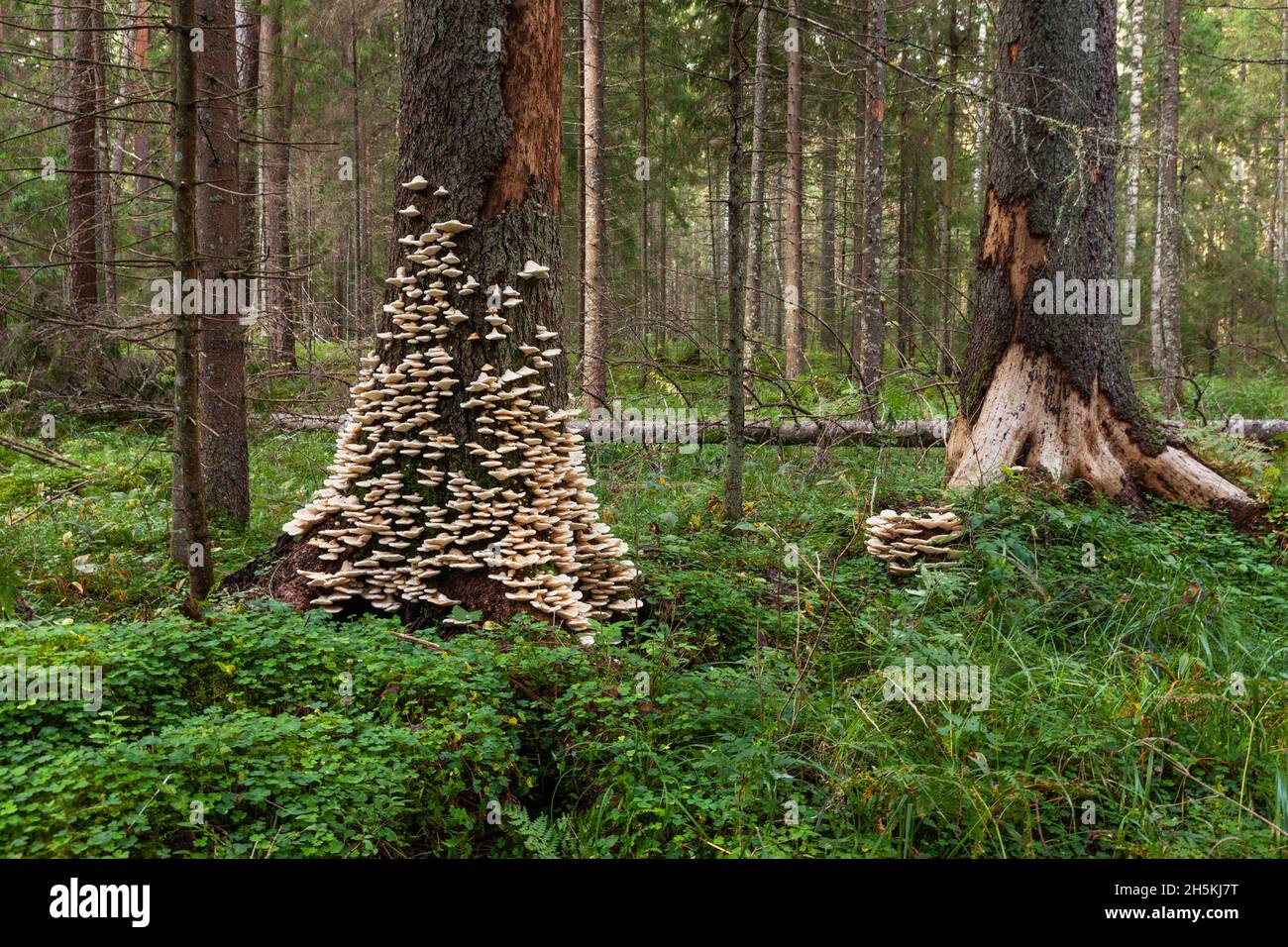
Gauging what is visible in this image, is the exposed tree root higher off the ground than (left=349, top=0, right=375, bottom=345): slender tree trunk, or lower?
lower

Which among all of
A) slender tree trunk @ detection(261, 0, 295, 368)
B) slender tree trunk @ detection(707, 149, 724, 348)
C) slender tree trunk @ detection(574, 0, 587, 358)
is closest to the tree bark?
slender tree trunk @ detection(707, 149, 724, 348)

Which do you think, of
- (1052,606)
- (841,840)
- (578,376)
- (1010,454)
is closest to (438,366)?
(841,840)

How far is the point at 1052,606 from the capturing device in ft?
16.7

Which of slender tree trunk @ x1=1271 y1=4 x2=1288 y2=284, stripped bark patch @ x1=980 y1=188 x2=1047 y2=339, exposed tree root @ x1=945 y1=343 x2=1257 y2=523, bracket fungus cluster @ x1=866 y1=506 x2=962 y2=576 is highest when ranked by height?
slender tree trunk @ x1=1271 y1=4 x2=1288 y2=284

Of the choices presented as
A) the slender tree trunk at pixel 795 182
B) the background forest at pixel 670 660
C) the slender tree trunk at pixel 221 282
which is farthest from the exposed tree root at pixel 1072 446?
the slender tree trunk at pixel 795 182

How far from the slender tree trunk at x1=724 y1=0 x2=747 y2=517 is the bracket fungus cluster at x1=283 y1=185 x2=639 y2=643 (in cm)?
152

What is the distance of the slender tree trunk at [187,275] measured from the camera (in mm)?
4723

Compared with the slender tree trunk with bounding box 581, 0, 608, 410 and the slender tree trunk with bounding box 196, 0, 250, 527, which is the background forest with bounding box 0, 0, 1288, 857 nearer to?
the slender tree trunk with bounding box 196, 0, 250, 527

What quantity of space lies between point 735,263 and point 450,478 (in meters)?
2.66

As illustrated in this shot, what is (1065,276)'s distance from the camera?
7.12m

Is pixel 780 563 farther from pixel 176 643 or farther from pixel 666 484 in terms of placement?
pixel 176 643

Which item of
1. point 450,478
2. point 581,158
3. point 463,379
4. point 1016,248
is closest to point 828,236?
point 581,158

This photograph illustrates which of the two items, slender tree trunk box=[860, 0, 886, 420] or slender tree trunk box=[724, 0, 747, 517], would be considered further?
slender tree trunk box=[860, 0, 886, 420]

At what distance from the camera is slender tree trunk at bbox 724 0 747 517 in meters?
5.82
